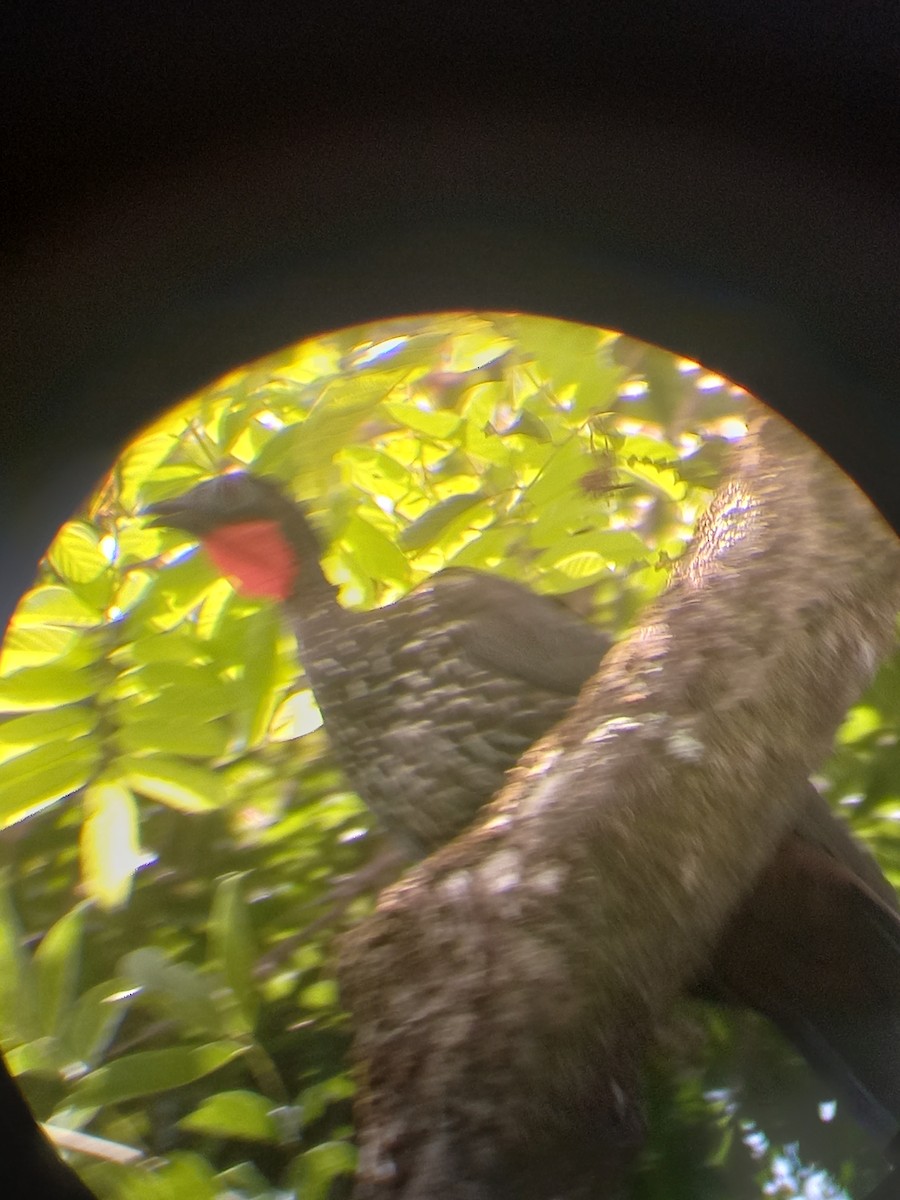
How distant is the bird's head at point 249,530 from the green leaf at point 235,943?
0.50 ft

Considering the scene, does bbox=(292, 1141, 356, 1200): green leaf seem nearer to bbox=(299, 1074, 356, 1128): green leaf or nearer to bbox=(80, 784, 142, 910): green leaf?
bbox=(299, 1074, 356, 1128): green leaf

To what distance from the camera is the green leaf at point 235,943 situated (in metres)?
0.36

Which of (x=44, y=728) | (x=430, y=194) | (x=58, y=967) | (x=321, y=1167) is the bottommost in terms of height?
(x=321, y=1167)

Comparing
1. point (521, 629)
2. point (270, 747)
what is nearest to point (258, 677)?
point (270, 747)

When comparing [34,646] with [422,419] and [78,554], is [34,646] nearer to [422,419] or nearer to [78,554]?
[78,554]

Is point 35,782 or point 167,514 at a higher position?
point 167,514

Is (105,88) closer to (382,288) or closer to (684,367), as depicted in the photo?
(382,288)

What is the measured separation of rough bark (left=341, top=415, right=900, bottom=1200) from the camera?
1.05 ft

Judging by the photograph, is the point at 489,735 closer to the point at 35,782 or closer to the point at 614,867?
the point at 614,867

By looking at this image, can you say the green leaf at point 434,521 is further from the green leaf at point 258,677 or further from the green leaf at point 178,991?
the green leaf at point 178,991

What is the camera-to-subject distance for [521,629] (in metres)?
0.43

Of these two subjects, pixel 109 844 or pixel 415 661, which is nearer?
pixel 109 844

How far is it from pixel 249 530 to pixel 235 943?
20cm

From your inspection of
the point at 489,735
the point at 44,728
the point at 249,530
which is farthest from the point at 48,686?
the point at 489,735
